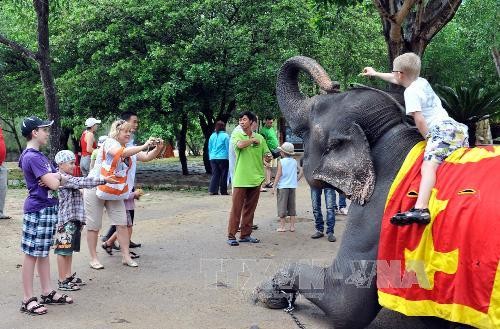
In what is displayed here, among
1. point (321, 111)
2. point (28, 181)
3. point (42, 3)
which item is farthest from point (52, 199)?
point (42, 3)

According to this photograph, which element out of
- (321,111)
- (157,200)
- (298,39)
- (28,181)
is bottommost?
(157,200)

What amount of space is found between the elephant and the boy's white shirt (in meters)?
0.22

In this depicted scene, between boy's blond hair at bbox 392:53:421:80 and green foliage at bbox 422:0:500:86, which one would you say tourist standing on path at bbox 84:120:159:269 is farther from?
green foliage at bbox 422:0:500:86

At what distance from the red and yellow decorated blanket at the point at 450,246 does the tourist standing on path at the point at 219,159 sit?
987 cm

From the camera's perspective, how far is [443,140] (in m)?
3.87

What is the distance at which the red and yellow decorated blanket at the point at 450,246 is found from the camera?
333cm

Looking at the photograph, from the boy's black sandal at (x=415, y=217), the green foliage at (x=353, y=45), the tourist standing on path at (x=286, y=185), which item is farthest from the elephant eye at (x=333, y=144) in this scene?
the green foliage at (x=353, y=45)

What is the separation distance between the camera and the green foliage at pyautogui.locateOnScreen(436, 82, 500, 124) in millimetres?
7250

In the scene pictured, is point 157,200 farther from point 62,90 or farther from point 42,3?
point 62,90

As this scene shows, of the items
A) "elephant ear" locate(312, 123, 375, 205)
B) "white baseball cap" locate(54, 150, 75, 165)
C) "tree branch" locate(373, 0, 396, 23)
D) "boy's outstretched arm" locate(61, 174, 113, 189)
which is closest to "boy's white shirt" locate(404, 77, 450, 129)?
"elephant ear" locate(312, 123, 375, 205)

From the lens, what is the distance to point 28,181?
17.3 feet

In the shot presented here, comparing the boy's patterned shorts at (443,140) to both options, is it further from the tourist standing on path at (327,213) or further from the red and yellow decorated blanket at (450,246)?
the tourist standing on path at (327,213)

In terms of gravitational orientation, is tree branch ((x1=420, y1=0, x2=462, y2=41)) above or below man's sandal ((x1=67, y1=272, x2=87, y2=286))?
above

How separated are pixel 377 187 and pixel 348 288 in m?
0.75
